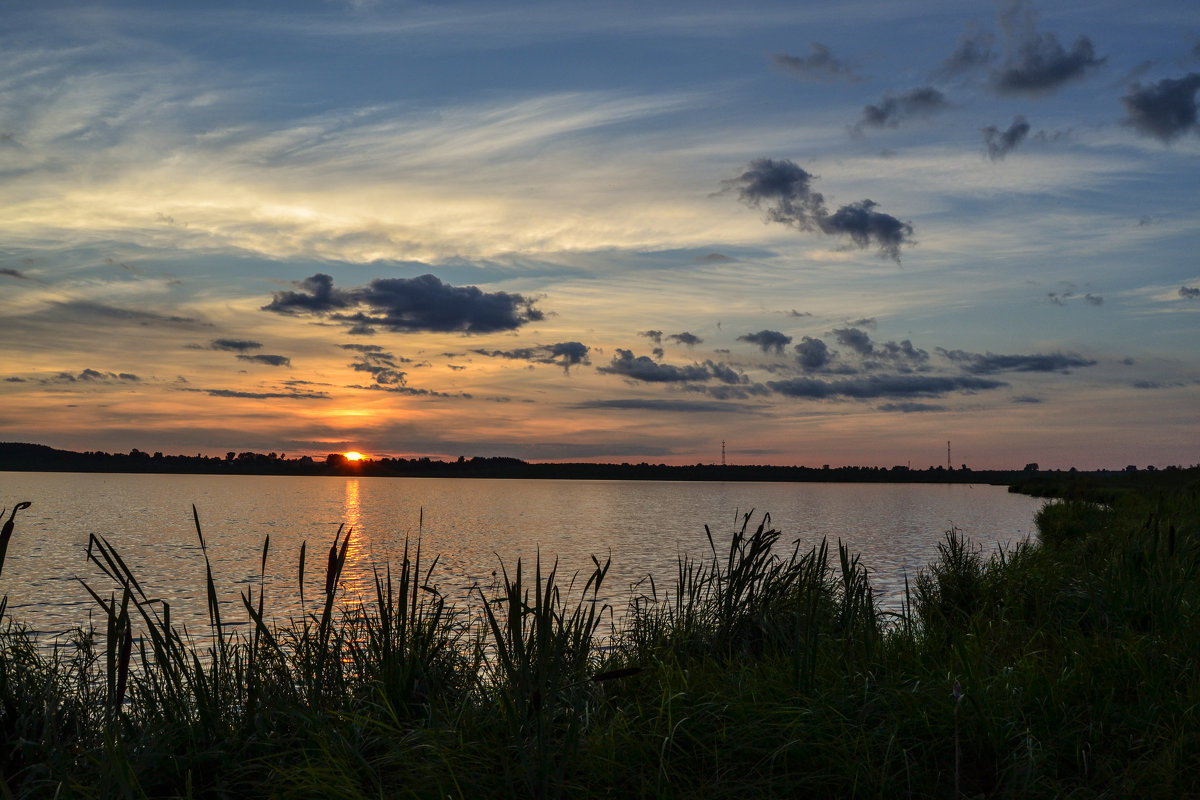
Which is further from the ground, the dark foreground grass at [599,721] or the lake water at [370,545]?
the dark foreground grass at [599,721]

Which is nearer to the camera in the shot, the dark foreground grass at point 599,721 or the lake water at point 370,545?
the dark foreground grass at point 599,721

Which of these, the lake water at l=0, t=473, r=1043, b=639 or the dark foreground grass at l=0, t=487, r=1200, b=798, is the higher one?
the dark foreground grass at l=0, t=487, r=1200, b=798

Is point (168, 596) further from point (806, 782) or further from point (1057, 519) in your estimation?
point (1057, 519)

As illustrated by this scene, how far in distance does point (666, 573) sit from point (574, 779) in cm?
2722

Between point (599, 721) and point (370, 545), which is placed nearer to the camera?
point (599, 721)

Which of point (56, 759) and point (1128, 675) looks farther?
point (1128, 675)

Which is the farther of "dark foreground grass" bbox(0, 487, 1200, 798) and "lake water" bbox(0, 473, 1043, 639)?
"lake water" bbox(0, 473, 1043, 639)

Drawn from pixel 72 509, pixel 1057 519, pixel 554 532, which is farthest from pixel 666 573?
pixel 72 509

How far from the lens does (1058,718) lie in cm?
615

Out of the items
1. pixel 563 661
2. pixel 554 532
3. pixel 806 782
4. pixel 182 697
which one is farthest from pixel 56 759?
pixel 554 532

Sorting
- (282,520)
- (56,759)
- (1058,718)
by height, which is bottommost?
(282,520)

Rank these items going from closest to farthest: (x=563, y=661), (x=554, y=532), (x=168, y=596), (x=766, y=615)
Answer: (x=563, y=661), (x=766, y=615), (x=168, y=596), (x=554, y=532)

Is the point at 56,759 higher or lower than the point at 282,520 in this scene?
higher

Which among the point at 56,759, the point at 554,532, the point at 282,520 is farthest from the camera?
the point at 282,520
